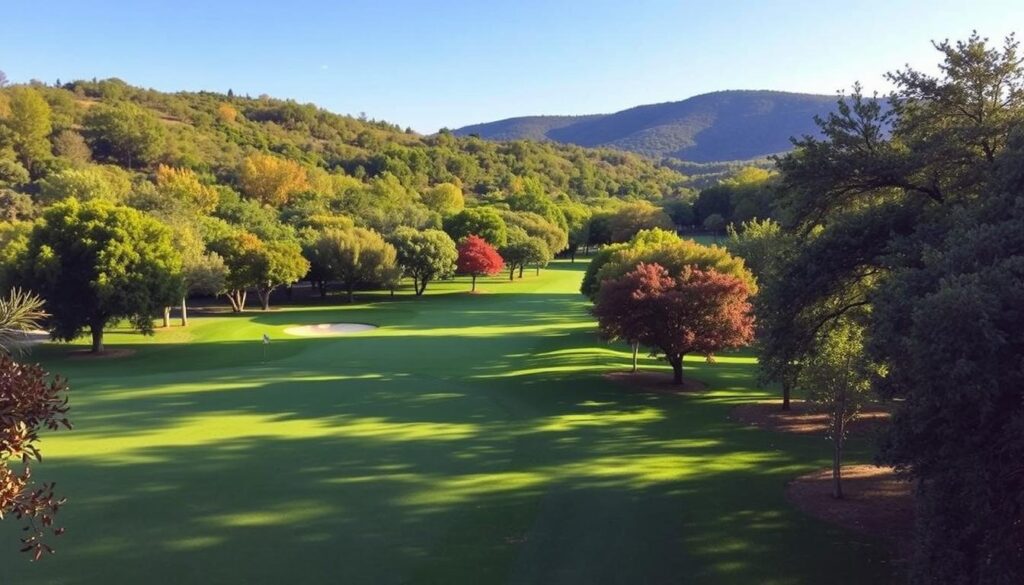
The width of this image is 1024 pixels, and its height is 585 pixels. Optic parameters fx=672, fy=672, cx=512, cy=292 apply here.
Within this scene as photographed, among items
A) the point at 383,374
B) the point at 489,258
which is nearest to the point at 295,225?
the point at 489,258

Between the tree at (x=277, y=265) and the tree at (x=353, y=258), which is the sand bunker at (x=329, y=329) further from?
the tree at (x=353, y=258)

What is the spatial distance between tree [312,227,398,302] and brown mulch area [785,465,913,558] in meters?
50.1

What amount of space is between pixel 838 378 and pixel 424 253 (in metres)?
53.6

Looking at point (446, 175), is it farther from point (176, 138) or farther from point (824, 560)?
point (824, 560)

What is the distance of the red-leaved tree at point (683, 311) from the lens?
27.7 m

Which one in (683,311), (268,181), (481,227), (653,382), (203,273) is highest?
(268,181)

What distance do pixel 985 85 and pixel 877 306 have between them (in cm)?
864

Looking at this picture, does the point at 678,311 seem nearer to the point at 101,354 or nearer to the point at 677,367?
the point at 677,367

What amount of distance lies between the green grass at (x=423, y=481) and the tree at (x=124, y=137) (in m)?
105

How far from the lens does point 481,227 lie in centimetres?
8288

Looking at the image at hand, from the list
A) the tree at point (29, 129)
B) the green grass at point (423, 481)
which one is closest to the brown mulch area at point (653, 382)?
the green grass at point (423, 481)

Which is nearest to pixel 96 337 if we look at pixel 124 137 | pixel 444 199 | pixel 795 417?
pixel 795 417

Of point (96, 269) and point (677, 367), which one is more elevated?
point (96, 269)

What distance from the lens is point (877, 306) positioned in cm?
1126
